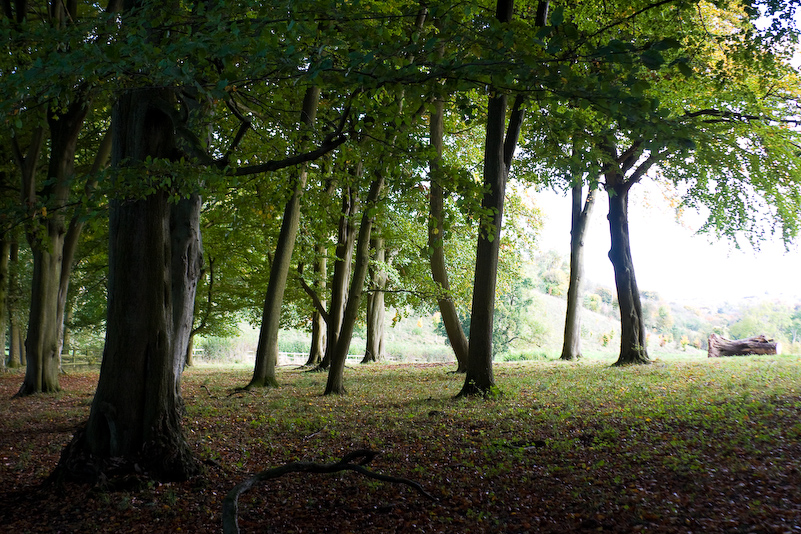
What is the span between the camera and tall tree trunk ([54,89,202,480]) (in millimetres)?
4566

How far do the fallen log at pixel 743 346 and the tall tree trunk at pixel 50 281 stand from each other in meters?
18.0

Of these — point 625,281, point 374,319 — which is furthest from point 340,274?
point 374,319

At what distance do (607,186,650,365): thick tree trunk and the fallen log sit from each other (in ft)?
16.2

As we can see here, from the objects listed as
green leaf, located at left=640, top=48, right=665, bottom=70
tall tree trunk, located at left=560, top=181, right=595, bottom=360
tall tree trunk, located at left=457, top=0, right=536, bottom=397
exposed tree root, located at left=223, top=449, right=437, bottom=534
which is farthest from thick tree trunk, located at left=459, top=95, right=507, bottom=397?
tall tree trunk, located at left=560, top=181, right=595, bottom=360

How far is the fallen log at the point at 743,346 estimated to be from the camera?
15.5m

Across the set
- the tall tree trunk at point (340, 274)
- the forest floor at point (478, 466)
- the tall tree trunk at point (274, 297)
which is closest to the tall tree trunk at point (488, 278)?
the forest floor at point (478, 466)

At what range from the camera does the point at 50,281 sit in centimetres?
1080

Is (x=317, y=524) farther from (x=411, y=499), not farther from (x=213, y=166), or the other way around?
(x=213, y=166)

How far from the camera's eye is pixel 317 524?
3.85 meters

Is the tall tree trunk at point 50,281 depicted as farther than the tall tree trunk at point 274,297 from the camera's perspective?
No

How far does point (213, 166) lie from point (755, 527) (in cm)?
456

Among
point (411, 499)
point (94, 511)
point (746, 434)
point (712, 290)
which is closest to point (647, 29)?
point (746, 434)

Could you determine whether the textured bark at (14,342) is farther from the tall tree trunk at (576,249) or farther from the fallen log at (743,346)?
the fallen log at (743,346)

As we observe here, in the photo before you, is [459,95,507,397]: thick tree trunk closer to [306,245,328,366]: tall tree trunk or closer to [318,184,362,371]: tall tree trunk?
[318,184,362,371]: tall tree trunk
